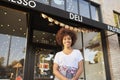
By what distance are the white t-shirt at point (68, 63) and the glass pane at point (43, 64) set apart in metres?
2.66

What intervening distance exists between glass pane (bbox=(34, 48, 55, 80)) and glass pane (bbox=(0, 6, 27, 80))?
1019 mm

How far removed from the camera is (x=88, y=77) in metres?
5.62

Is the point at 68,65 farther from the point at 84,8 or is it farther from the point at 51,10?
the point at 84,8

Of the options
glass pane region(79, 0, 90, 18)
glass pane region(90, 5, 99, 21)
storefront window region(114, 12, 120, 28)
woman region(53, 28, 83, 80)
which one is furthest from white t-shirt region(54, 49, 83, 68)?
storefront window region(114, 12, 120, 28)

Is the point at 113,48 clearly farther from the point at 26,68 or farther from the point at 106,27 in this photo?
the point at 26,68

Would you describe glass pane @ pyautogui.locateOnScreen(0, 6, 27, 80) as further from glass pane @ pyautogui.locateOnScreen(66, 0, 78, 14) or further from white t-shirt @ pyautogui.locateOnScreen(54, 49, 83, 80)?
white t-shirt @ pyautogui.locateOnScreen(54, 49, 83, 80)

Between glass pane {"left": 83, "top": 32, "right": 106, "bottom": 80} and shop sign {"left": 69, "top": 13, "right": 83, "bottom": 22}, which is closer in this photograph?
shop sign {"left": 69, "top": 13, "right": 83, "bottom": 22}

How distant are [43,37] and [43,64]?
868 mm

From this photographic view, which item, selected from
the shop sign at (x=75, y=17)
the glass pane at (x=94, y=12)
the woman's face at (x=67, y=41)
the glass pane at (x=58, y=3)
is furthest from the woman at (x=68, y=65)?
the glass pane at (x=94, y=12)

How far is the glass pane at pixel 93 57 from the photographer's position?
5.69 m

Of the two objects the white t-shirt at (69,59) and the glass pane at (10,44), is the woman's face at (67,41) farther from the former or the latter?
the glass pane at (10,44)

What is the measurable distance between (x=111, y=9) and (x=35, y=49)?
13.2 feet

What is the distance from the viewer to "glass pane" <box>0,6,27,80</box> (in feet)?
19.0

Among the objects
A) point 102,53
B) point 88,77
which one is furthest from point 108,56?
point 88,77
